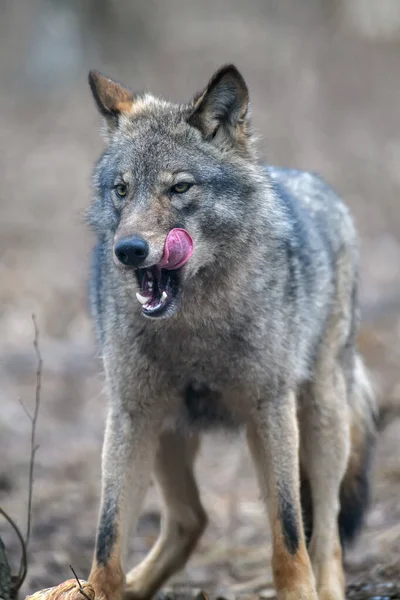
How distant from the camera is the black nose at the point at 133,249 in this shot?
13.5 feet

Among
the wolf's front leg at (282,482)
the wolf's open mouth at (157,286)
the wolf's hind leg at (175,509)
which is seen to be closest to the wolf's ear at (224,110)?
the wolf's open mouth at (157,286)

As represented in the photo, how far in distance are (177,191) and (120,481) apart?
60.2 inches

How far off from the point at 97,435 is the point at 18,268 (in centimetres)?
445

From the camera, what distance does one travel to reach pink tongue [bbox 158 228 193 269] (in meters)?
4.27

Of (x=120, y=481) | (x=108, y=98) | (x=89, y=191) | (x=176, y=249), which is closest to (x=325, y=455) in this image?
(x=120, y=481)

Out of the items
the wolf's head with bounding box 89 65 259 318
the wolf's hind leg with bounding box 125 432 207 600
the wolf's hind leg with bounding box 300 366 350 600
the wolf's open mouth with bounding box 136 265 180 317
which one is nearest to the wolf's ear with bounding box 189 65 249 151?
the wolf's head with bounding box 89 65 259 318

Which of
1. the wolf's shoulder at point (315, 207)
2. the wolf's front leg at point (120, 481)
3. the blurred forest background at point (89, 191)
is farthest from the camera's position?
the blurred forest background at point (89, 191)

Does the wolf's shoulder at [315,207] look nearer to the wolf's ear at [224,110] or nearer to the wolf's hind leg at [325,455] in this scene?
the wolf's ear at [224,110]

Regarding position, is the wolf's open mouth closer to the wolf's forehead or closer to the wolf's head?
the wolf's head

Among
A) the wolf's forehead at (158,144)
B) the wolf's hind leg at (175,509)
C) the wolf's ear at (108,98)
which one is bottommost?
the wolf's hind leg at (175,509)

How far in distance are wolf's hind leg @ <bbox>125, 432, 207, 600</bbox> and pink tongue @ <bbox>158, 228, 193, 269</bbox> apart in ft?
5.56

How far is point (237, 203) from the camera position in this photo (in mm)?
4656

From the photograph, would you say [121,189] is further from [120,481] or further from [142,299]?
[120,481]

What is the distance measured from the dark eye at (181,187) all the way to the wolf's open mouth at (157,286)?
0.37m
